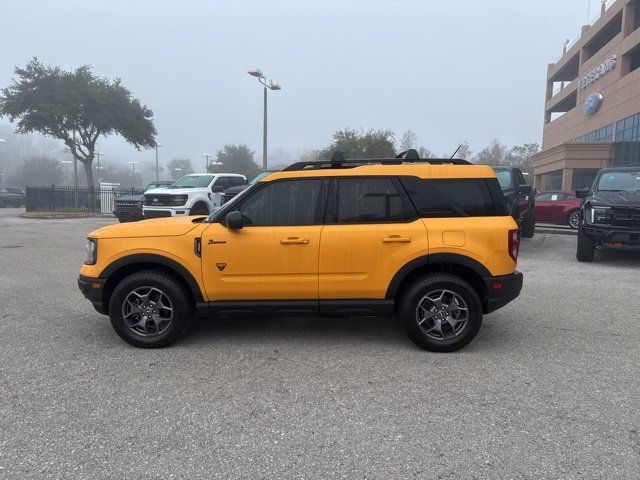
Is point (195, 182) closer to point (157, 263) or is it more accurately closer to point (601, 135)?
point (157, 263)

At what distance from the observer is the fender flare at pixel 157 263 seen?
4484 mm

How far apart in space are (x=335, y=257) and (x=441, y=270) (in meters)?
1.07

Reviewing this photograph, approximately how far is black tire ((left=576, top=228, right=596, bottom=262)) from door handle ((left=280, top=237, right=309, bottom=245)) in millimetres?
7842

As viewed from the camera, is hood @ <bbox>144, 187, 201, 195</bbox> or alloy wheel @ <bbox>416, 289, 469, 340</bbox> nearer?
alloy wheel @ <bbox>416, 289, 469, 340</bbox>

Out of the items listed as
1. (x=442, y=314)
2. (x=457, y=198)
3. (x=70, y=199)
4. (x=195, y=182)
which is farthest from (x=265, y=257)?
(x=70, y=199)

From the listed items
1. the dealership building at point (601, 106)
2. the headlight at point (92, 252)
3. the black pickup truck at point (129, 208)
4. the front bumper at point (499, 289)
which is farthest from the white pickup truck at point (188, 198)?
the dealership building at point (601, 106)

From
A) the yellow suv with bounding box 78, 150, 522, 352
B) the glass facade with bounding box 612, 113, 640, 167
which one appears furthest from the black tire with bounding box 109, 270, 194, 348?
the glass facade with bounding box 612, 113, 640, 167

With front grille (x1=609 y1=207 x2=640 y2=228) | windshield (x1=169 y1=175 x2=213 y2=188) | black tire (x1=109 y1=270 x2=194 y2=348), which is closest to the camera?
black tire (x1=109 y1=270 x2=194 y2=348)

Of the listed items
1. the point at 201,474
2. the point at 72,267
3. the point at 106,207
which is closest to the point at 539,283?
the point at 201,474

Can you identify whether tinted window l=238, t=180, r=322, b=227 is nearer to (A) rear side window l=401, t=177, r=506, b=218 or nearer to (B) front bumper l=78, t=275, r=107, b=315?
(A) rear side window l=401, t=177, r=506, b=218

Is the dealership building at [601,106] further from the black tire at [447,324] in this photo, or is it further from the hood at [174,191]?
the black tire at [447,324]

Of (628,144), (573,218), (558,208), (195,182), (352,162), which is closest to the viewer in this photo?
(352,162)

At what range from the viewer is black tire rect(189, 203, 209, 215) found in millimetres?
14094

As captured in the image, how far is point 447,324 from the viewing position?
4473mm
